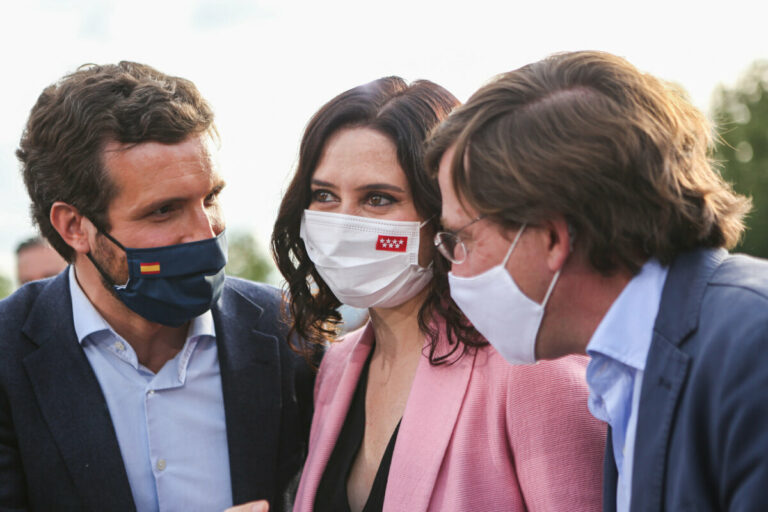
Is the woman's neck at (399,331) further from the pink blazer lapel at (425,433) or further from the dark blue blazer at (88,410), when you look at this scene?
the dark blue blazer at (88,410)

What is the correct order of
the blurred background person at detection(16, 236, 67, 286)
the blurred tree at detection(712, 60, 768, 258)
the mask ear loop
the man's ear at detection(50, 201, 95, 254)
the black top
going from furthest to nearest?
the blurred tree at detection(712, 60, 768, 258)
the blurred background person at detection(16, 236, 67, 286)
the man's ear at detection(50, 201, 95, 254)
the black top
the mask ear loop

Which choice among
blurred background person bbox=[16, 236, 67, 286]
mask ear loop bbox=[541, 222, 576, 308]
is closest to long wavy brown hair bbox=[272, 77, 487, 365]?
mask ear loop bbox=[541, 222, 576, 308]

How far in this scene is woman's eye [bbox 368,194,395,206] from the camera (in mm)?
3025

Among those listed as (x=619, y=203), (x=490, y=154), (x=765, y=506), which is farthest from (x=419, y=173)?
(x=765, y=506)

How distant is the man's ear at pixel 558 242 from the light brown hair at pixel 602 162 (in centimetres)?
3

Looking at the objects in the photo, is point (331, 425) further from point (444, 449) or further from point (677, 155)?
point (677, 155)

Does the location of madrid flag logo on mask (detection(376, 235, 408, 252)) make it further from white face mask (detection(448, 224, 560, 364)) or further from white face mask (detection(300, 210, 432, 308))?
white face mask (detection(448, 224, 560, 364))

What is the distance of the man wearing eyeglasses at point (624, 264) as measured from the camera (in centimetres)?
170

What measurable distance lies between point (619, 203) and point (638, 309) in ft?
0.99

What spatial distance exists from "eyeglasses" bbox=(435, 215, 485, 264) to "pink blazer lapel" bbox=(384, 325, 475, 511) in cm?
55

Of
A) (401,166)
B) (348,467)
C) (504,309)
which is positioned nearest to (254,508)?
(348,467)

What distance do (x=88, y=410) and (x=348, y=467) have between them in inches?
45.3

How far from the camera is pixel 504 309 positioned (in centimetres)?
229

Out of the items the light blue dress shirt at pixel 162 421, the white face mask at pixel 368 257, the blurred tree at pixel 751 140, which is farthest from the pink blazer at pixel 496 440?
the blurred tree at pixel 751 140
